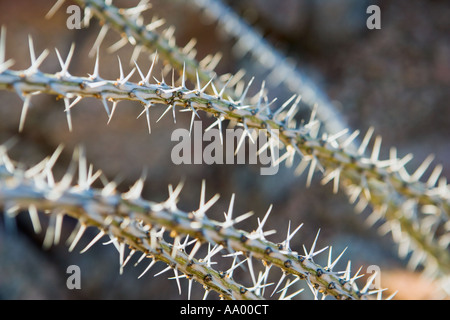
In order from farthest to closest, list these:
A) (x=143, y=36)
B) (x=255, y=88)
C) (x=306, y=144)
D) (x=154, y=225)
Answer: (x=255, y=88) < (x=143, y=36) < (x=306, y=144) < (x=154, y=225)

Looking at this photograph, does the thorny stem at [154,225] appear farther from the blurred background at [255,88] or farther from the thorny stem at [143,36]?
the blurred background at [255,88]

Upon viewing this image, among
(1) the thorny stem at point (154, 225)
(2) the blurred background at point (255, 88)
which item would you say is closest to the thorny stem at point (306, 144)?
(1) the thorny stem at point (154, 225)

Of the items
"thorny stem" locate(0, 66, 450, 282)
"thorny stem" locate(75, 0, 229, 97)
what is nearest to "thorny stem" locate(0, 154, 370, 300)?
"thorny stem" locate(0, 66, 450, 282)

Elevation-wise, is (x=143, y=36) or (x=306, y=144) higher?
(x=143, y=36)

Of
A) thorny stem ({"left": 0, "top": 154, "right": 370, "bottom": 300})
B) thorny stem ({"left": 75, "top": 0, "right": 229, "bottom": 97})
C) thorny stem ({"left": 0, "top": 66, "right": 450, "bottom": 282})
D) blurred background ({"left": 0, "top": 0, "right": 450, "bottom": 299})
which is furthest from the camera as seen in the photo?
blurred background ({"left": 0, "top": 0, "right": 450, "bottom": 299})

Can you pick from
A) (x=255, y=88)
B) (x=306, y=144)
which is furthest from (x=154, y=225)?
(x=255, y=88)

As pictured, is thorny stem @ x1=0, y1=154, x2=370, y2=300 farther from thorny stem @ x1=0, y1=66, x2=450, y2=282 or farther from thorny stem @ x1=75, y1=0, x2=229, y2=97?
thorny stem @ x1=75, y1=0, x2=229, y2=97

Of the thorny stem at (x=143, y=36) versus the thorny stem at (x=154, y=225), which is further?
the thorny stem at (x=143, y=36)

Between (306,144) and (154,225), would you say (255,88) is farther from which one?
(154,225)
